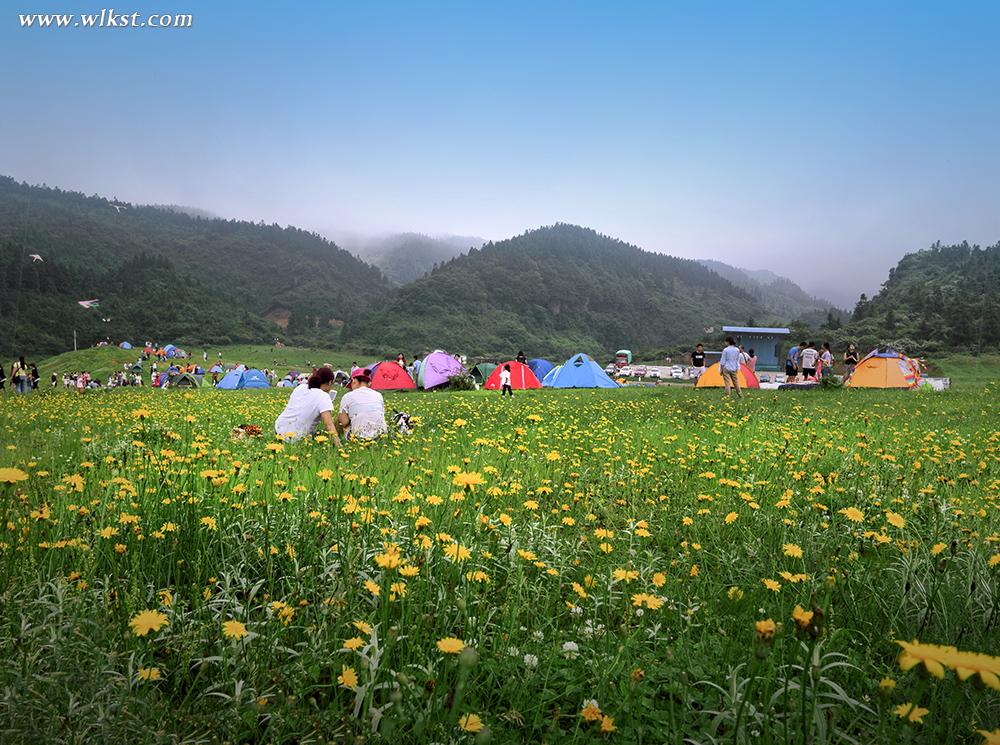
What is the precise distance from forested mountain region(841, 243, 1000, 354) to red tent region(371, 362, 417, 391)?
50.4m

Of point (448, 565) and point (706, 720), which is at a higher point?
point (448, 565)

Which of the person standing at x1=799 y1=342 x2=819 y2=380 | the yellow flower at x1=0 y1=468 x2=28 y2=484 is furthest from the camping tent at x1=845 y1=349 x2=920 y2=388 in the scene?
the yellow flower at x1=0 y1=468 x2=28 y2=484

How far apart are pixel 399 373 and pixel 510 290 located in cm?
14089

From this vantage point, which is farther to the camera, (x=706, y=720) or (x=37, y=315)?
(x=37, y=315)

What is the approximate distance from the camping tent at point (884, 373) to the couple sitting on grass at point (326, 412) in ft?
60.8

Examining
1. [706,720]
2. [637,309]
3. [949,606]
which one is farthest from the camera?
[637,309]

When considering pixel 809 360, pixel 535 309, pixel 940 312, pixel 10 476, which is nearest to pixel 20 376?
pixel 10 476

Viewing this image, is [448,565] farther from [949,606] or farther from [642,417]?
[642,417]

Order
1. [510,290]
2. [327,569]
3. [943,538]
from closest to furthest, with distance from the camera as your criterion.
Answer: [327,569], [943,538], [510,290]

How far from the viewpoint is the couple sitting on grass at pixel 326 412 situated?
24.4 feet

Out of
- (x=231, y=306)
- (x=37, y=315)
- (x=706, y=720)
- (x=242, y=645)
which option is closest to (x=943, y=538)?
(x=706, y=720)

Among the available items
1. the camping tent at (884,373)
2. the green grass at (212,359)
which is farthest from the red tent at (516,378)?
the green grass at (212,359)

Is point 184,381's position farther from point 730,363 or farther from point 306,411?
point 306,411

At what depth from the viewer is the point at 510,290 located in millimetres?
163875
